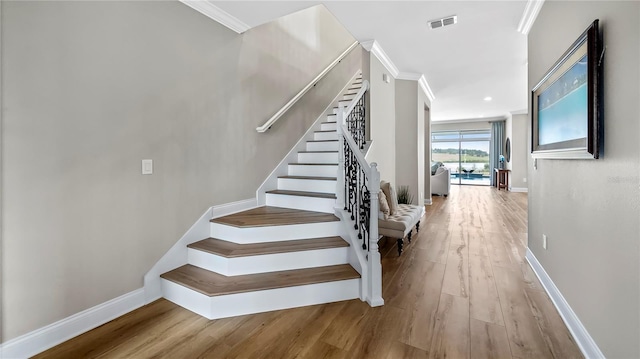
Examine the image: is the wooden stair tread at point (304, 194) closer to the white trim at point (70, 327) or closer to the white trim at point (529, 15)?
the white trim at point (70, 327)

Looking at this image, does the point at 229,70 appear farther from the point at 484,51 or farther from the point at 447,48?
the point at 484,51

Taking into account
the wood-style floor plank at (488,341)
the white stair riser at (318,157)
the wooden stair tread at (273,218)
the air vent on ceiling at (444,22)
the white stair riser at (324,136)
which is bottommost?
the wood-style floor plank at (488,341)

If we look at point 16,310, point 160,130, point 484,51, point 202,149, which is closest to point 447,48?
point 484,51

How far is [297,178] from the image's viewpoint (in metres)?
3.78

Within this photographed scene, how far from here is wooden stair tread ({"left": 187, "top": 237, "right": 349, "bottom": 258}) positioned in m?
2.49

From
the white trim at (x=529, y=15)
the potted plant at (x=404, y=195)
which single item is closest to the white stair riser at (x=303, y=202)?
the potted plant at (x=404, y=195)

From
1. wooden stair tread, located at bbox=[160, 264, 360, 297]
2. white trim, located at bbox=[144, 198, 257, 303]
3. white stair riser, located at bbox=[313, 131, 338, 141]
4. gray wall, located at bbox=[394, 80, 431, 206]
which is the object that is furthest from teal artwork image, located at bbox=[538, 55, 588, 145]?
gray wall, located at bbox=[394, 80, 431, 206]

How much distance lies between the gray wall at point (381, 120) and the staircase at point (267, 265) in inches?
61.5

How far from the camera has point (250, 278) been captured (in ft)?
7.77

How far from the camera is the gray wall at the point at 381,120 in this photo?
13.8 feet

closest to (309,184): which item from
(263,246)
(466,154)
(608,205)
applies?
(263,246)

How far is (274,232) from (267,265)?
0.35m

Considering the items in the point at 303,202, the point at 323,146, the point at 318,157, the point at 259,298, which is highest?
the point at 323,146

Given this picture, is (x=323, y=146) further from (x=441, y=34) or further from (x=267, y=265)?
(x=267, y=265)
